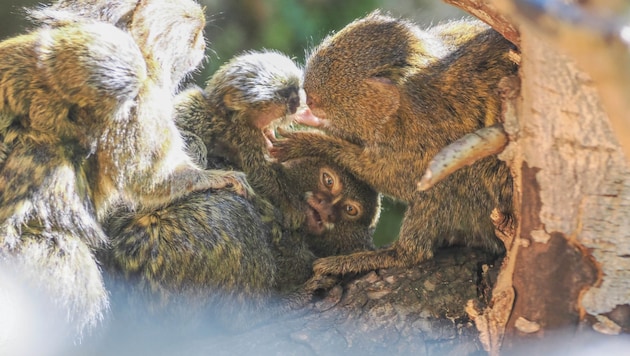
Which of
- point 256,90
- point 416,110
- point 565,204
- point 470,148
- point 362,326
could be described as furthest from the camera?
point 256,90

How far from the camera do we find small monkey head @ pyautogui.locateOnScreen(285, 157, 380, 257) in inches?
151

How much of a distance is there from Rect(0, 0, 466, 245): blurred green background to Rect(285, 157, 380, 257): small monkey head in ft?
4.85

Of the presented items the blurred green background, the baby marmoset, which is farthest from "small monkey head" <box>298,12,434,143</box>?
the blurred green background

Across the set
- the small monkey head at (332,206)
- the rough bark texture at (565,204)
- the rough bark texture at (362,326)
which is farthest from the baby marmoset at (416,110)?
the rough bark texture at (565,204)

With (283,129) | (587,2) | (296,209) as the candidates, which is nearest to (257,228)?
(296,209)

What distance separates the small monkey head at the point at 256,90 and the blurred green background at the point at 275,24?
1.37m

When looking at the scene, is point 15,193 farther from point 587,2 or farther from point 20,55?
point 587,2

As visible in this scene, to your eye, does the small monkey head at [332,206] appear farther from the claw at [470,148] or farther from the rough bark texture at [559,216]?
the claw at [470,148]

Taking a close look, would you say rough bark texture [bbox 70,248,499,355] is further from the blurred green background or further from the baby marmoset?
the blurred green background

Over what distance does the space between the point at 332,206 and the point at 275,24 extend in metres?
2.15

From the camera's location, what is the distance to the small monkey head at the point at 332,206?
3.84 m

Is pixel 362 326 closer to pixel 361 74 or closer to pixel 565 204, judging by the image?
pixel 361 74

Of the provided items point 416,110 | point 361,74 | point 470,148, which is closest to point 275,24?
point 361,74

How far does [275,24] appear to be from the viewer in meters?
5.56
